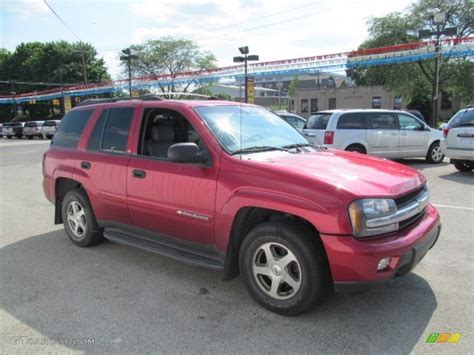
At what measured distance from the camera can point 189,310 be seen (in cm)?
356

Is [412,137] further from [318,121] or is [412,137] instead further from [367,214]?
[367,214]

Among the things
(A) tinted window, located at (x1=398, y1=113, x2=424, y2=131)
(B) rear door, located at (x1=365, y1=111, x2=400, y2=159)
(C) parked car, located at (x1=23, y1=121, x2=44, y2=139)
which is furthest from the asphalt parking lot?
(C) parked car, located at (x1=23, y1=121, x2=44, y2=139)

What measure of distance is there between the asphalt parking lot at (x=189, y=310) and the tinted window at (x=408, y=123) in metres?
7.56

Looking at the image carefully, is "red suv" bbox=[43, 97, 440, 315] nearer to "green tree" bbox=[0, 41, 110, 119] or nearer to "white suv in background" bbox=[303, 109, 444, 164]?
"white suv in background" bbox=[303, 109, 444, 164]

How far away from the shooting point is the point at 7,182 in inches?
432

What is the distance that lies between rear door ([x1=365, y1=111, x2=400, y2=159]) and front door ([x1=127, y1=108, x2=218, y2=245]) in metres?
8.38

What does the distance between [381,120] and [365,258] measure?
381 inches

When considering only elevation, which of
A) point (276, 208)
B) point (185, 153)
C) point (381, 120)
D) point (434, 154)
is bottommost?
point (434, 154)

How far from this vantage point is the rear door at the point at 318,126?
11430mm

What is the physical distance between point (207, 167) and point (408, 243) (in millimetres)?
1794

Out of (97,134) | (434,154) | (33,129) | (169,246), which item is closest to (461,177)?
(434,154)

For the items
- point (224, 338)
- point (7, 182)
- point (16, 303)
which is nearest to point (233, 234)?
point (224, 338)

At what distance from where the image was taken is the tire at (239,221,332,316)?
319 centimetres

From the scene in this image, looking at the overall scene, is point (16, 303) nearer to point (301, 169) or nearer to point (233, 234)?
point (233, 234)
